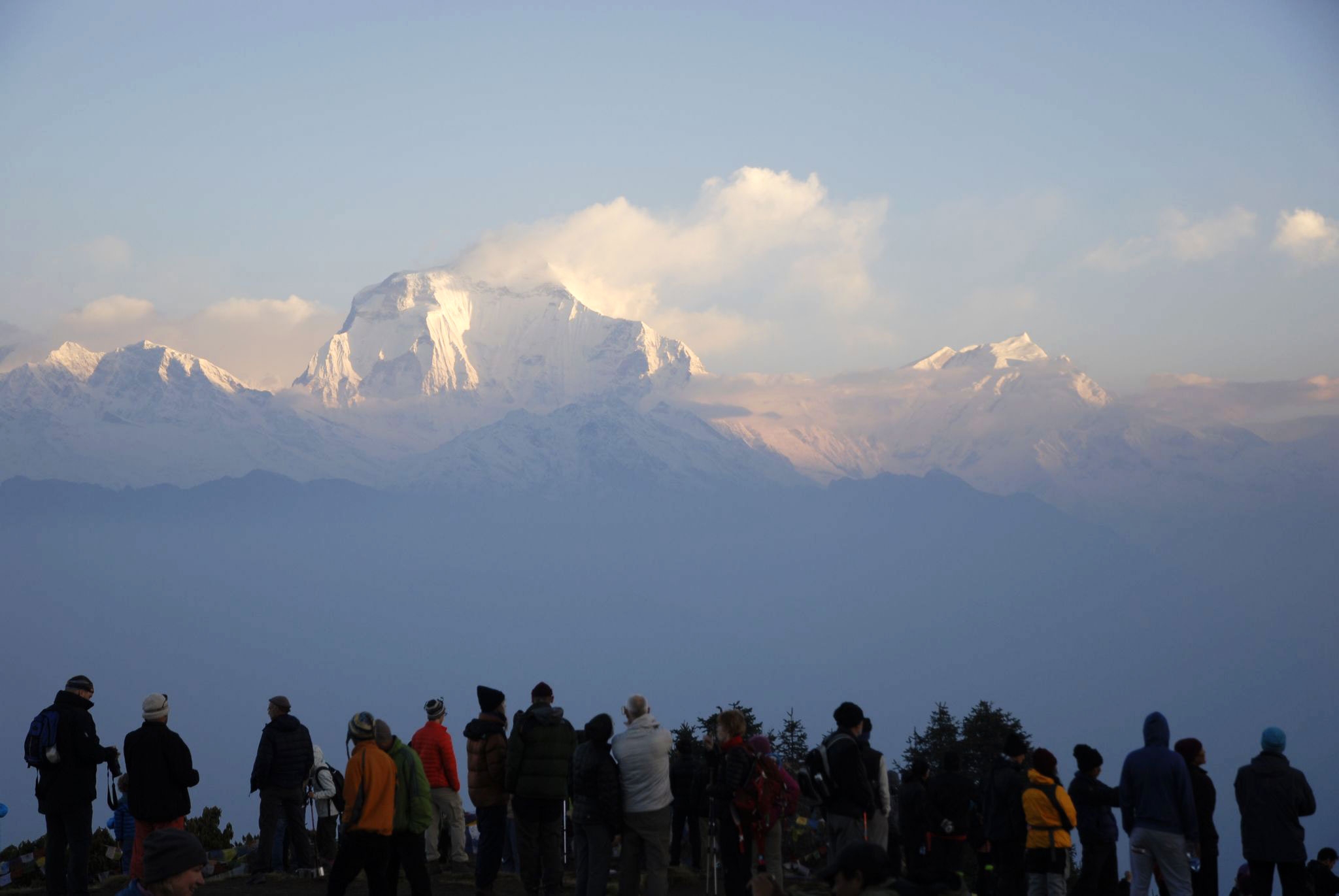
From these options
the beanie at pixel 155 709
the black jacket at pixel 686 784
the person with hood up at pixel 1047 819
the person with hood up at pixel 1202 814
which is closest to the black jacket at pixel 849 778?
the person with hood up at pixel 1047 819

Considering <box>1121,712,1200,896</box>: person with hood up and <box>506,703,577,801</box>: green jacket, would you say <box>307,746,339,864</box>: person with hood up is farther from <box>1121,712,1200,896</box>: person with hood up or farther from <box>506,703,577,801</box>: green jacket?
<box>1121,712,1200,896</box>: person with hood up

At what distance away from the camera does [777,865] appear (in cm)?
1196

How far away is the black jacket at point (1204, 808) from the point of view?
1230 centimetres

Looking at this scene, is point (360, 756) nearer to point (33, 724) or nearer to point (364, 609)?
point (33, 724)

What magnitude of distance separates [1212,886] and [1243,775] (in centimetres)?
154

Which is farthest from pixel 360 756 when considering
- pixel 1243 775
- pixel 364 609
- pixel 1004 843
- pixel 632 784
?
pixel 364 609

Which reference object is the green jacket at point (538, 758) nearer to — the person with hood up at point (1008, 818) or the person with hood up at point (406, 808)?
Answer: the person with hood up at point (406, 808)

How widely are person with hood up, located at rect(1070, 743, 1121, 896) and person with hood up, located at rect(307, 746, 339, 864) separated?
8285mm

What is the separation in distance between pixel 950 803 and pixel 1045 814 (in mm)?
902

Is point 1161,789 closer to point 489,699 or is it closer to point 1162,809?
point 1162,809

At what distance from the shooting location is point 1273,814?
11.6 meters

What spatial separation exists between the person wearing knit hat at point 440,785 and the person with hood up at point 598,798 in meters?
2.56

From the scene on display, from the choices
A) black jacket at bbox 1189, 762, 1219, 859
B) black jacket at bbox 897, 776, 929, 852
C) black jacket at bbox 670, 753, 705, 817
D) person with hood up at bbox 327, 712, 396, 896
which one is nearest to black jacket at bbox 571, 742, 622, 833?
person with hood up at bbox 327, 712, 396, 896

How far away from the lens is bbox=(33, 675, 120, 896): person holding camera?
1199cm
